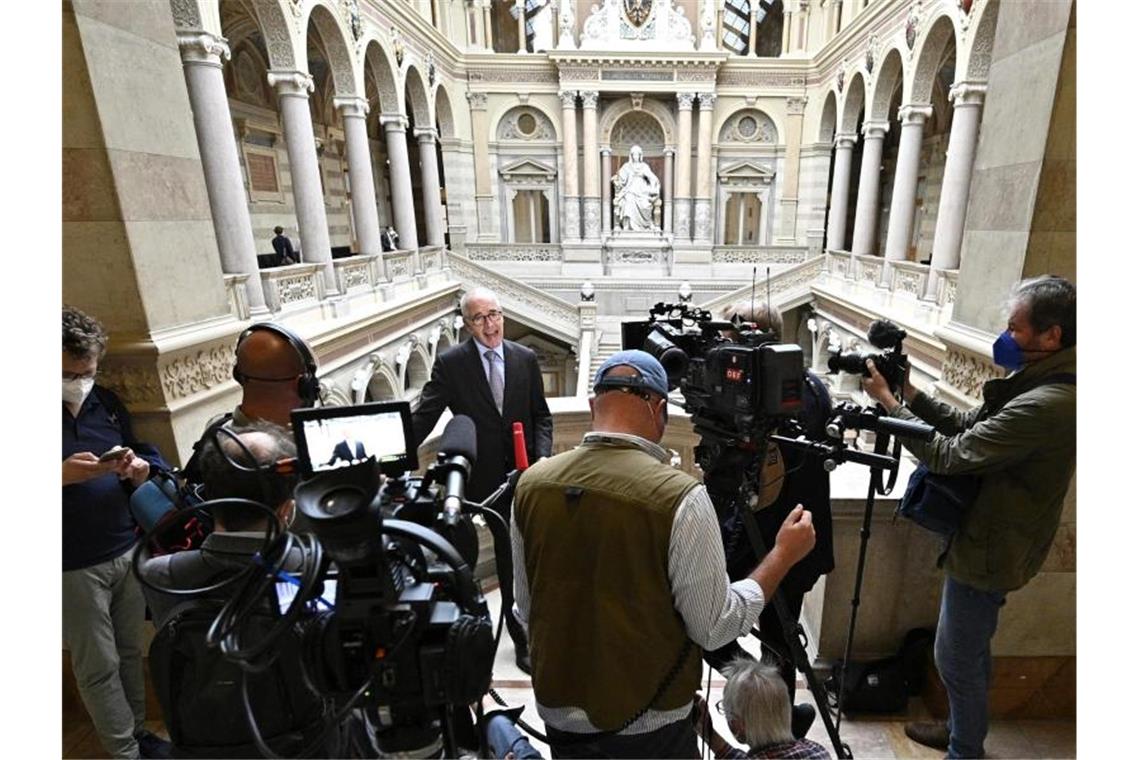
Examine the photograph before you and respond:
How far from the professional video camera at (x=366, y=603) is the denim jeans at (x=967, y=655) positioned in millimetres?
1703

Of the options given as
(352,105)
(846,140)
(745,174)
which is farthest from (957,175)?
(352,105)

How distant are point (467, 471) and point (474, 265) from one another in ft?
45.4

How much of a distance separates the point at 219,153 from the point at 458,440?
7.50m

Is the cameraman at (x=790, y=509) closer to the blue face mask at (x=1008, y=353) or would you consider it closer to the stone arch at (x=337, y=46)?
the blue face mask at (x=1008, y=353)

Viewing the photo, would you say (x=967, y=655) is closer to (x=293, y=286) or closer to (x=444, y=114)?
(x=293, y=286)

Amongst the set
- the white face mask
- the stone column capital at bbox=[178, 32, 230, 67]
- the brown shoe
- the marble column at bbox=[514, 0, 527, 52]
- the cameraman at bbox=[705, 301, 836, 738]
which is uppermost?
the marble column at bbox=[514, 0, 527, 52]

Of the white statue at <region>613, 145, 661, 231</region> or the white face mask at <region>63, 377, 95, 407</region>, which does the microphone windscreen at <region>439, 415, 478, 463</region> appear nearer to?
the white face mask at <region>63, 377, 95, 407</region>

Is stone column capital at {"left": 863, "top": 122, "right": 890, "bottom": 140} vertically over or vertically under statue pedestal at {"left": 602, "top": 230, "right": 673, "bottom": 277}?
over

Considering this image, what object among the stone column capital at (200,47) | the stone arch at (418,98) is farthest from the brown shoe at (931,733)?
the stone arch at (418,98)

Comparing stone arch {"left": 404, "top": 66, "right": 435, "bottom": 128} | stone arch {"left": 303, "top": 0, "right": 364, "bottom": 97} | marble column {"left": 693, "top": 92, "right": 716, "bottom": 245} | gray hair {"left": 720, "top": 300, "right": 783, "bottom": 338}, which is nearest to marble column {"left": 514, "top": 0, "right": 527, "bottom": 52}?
stone arch {"left": 404, "top": 66, "right": 435, "bottom": 128}

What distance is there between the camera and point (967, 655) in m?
1.87

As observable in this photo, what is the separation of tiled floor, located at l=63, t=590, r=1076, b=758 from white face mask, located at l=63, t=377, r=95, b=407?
1.44m

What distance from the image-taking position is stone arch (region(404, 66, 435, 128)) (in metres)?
13.7

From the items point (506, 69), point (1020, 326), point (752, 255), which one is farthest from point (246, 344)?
point (506, 69)
